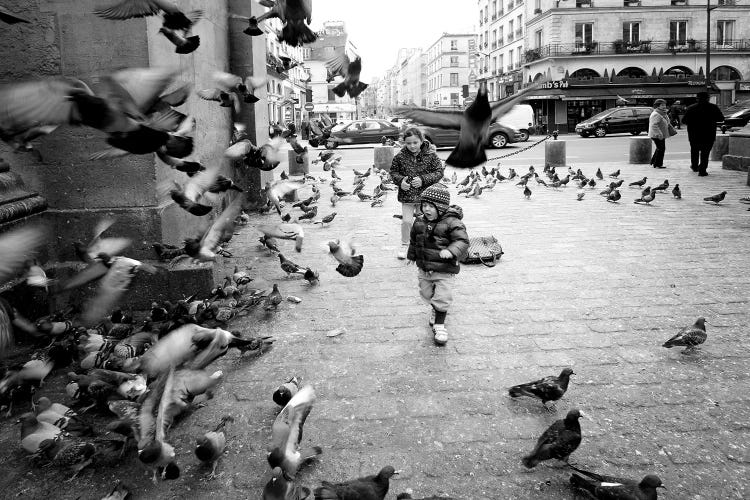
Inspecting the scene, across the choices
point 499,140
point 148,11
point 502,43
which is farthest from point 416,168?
point 502,43

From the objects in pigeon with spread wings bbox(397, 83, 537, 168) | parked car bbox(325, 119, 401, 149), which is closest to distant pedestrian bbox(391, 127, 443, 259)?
pigeon with spread wings bbox(397, 83, 537, 168)

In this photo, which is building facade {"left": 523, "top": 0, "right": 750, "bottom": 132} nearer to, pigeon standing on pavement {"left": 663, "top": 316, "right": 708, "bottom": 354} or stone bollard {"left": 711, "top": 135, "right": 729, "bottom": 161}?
stone bollard {"left": 711, "top": 135, "right": 729, "bottom": 161}

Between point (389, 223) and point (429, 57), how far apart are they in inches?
4047

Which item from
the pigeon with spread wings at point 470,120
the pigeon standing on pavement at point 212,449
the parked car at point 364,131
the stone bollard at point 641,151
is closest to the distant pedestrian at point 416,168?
the pigeon with spread wings at point 470,120

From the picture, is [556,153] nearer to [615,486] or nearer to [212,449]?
[615,486]

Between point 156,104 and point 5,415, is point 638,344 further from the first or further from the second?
point 5,415

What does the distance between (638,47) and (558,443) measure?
5183 centimetres

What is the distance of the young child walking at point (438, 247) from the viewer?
4348 mm

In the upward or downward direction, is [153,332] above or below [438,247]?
below

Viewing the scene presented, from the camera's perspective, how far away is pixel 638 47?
153 ft

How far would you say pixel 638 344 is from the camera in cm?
407

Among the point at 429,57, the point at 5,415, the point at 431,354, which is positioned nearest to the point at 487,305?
the point at 431,354

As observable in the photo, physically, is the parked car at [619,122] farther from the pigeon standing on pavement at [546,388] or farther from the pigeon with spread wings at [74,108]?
the pigeon with spread wings at [74,108]

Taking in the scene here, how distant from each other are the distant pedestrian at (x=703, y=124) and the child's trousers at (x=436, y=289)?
1147 centimetres
